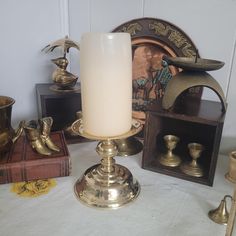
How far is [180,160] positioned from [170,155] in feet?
0.11

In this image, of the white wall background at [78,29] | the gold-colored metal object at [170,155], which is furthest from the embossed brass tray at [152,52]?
the gold-colored metal object at [170,155]

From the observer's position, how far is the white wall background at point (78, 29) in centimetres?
77

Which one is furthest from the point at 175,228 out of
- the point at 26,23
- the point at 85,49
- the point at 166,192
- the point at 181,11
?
the point at 26,23

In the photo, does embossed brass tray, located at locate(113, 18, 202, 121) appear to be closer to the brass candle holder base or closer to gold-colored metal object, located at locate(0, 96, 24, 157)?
the brass candle holder base

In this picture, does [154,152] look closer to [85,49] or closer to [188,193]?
[188,193]

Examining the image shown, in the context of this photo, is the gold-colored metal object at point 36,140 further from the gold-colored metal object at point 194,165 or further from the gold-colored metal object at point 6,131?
the gold-colored metal object at point 194,165

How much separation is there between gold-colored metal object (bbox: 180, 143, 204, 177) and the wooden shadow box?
1 cm

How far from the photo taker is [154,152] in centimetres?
78

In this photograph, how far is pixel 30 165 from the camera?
66 cm

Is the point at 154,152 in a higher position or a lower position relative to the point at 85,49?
lower

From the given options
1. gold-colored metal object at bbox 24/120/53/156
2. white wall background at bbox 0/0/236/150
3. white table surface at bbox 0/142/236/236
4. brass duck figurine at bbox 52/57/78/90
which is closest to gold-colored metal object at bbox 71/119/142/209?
white table surface at bbox 0/142/236/236

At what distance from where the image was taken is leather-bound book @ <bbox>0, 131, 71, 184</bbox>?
652 mm

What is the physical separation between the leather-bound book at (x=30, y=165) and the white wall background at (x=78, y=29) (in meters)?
0.33

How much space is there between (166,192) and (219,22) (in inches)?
19.8
